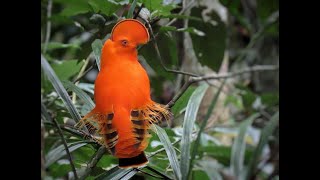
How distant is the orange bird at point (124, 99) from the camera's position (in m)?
0.78

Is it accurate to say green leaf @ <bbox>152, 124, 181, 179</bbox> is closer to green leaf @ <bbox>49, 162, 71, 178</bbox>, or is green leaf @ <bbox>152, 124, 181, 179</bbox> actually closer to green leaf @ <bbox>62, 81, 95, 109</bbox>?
green leaf @ <bbox>62, 81, 95, 109</bbox>

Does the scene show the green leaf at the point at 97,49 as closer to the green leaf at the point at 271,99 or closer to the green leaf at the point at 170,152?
the green leaf at the point at 170,152

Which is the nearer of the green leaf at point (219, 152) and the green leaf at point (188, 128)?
the green leaf at point (188, 128)

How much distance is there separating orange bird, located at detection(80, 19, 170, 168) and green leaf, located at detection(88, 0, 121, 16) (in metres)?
0.15

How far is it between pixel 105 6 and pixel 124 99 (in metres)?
0.26

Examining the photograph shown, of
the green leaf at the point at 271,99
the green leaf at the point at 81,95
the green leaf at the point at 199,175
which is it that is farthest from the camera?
the green leaf at the point at 271,99

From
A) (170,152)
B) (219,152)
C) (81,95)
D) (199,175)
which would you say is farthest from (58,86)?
(219,152)

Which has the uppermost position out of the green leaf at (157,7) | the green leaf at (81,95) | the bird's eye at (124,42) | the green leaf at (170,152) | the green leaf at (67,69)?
the green leaf at (157,7)

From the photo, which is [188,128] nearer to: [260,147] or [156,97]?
[260,147]

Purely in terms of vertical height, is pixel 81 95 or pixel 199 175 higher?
pixel 81 95

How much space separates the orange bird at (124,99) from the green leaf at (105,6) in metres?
0.15

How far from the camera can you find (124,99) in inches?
30.6

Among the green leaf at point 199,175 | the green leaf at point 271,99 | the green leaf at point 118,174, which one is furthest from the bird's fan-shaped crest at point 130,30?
the green leaf at point 271,99
